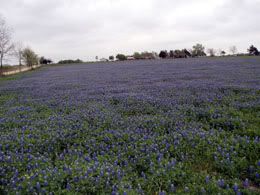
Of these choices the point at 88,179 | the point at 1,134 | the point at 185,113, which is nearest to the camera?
the point at 88,179

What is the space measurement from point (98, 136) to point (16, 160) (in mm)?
1958

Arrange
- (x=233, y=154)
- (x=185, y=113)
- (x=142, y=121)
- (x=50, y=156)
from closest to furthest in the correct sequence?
(x=233, y=154) → (x=50, y=156) → (x=142, y=121) → (x=185, y=113)

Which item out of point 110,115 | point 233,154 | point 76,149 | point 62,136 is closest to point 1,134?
point 62,136

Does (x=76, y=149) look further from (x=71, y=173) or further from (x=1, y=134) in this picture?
(x=1, y=134)

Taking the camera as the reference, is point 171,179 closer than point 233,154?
Yes

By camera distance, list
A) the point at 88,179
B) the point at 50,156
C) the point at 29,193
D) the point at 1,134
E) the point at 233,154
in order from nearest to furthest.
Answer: the point at 29,193 < the point at 88,179 < the point at 233,154 < the point at 50,156 < the point at 1,134

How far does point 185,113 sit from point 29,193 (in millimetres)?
5291

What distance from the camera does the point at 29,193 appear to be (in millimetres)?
3354

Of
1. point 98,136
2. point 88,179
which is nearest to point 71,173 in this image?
point 88,179

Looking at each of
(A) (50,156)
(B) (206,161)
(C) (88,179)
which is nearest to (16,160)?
(A) (50,156)

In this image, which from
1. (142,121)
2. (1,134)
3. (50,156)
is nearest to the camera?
(50,156)

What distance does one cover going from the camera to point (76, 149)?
15.9ft

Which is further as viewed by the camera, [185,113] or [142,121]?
[185,113]

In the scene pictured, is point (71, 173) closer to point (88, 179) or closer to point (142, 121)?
point (88, 179)
